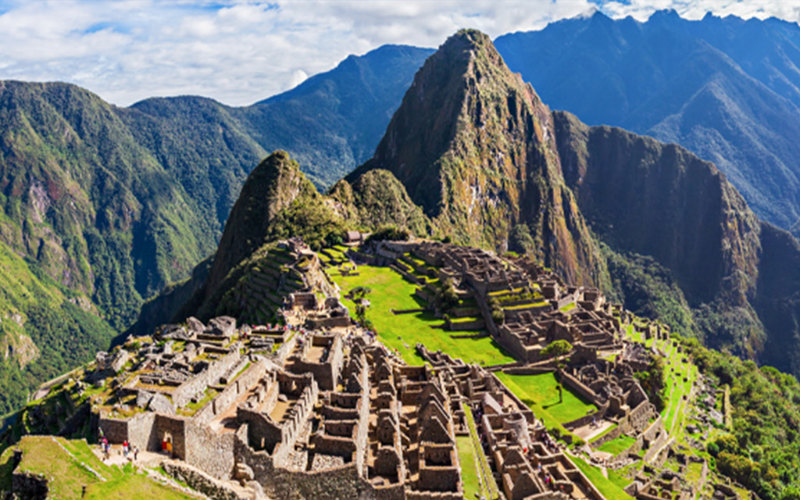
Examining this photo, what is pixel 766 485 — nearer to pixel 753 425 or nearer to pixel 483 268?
pixel 753 425

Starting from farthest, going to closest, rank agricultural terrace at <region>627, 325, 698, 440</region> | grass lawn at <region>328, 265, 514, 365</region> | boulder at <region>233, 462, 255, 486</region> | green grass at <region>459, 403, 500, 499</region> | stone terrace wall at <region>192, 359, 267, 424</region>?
1. agricultural terrace at <region>627, 325, 698, 440</region>
2. grass lawn at <region>328, 265, 514, 365</region>
3. green grass at <region>459, 403, 500, 499</region>
4. stone terrace wall at <region>192, 359, 267, 424</region>
5. boulder at <region>233, 462, 255, 486</region>

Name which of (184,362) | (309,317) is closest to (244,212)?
(309,317)

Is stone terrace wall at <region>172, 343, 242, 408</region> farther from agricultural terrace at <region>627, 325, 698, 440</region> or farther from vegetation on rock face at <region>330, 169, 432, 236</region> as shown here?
vegetation on rock face at <region>330, 169, 432, 236</region>

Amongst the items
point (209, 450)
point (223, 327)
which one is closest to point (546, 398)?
point (223, 327)

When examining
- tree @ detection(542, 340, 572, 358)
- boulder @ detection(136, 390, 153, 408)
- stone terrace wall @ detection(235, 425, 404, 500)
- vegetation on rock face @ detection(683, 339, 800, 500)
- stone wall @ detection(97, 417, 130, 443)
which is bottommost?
vegetation on rock face @ detection(683, 339, 800, 500)

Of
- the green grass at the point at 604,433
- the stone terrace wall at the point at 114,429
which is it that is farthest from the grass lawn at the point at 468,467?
the green grass at the point at 604,433

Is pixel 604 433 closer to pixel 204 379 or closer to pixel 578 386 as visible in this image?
pixel 578 386

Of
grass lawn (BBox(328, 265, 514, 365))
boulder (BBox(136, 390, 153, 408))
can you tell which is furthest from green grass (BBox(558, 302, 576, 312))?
boulder (BBox(136, 390, 153, 408))
